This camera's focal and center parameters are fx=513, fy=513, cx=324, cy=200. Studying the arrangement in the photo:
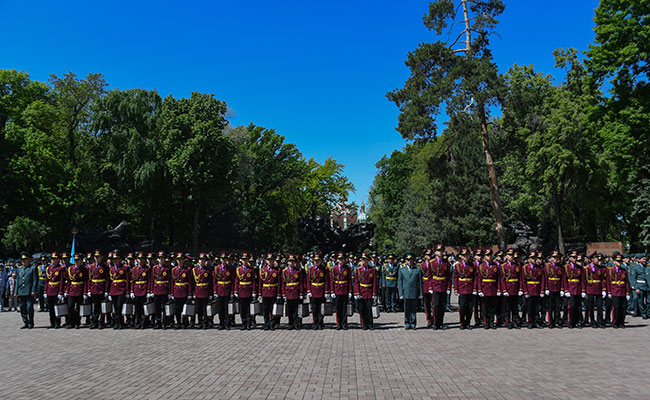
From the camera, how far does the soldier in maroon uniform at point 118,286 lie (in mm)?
13867

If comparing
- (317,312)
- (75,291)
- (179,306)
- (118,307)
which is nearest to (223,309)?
(179,306)

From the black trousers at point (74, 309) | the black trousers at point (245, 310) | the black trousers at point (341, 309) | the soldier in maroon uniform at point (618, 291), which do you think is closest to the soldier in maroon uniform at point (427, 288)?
the black trousers at point (341, 309)

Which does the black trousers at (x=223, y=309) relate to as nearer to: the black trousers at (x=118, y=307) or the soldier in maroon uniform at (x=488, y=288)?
the black trousers at (x=118, y=307)

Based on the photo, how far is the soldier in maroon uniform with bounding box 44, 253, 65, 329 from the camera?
1431cm

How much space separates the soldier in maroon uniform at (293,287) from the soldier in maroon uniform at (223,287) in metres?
1.48

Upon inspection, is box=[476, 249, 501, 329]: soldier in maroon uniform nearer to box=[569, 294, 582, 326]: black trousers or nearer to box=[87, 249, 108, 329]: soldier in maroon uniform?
box=[569, 294, 582, 326]: black trousers

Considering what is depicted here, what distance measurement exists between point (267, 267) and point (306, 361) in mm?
4965

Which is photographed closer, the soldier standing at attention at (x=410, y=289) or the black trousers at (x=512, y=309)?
the soldier standing at attention at (x=410, y=289)

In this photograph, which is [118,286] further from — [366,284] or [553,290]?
[553,290]

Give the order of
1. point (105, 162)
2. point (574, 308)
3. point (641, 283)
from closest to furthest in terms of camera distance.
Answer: point (574, 308) → point (641, 283) → point (105, 162)

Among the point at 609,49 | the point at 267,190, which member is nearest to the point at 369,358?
the point at 609,49

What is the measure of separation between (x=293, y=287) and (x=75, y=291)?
6079 millimetres

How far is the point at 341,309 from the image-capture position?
1355cm

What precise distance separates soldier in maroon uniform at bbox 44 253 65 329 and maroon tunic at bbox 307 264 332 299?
6966 mm
